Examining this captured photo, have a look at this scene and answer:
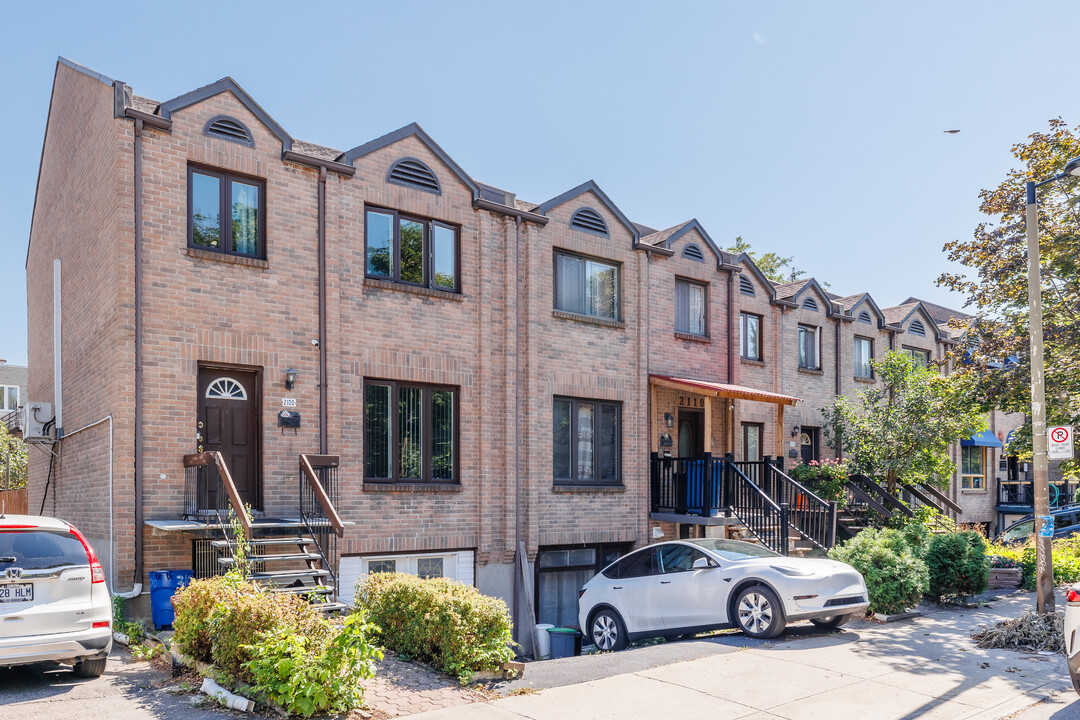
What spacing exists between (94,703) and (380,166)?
874 cm

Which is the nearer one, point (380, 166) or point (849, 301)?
point (380, 166)

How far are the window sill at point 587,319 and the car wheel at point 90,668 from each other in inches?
367

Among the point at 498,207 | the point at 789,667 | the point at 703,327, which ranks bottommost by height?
the point at 789,667

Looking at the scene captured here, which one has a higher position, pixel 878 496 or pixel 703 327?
pixel 703 327

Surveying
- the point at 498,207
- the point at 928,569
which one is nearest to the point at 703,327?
the point at 498,207

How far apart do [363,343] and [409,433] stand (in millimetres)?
1621

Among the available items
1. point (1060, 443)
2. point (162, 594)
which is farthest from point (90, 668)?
point (1060, 443)

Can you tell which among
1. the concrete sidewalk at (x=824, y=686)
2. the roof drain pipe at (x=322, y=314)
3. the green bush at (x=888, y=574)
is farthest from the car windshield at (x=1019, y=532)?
the roof drain pipe at (x=322, y=314)

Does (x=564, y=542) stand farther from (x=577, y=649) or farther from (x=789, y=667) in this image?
(x=789, y=667)

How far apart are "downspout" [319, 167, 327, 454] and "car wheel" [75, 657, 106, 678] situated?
15.9 ft

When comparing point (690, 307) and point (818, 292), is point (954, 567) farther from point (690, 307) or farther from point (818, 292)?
point (818, 292)

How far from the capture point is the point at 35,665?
338 inches

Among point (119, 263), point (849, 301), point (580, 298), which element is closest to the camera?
point (119, 263)

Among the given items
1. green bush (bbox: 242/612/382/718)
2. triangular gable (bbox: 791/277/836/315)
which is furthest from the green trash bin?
triangular gable (bbox: 791/277/836/315)
